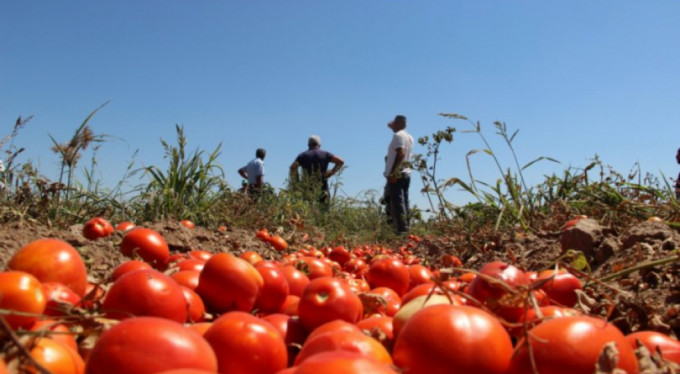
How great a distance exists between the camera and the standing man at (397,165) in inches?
412

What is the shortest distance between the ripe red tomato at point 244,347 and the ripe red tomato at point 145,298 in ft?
0.70

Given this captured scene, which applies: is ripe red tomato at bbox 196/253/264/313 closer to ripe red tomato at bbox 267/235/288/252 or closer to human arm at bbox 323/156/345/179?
ripe red tomato at bbox 267/235/288/252

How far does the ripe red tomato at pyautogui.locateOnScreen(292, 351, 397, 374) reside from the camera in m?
0.87

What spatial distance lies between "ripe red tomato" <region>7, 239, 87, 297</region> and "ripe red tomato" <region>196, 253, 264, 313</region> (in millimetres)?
468

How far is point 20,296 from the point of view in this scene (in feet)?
4.48

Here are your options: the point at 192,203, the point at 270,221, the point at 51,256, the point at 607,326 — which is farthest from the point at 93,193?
the point at 607,326

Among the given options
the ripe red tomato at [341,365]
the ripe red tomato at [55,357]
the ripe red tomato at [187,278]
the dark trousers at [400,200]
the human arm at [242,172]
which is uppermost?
the human arm at [242,172]

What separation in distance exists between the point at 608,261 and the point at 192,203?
204 inches

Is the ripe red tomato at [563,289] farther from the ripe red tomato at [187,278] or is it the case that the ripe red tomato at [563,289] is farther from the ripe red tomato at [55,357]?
the ripe red tomato at [55,357]

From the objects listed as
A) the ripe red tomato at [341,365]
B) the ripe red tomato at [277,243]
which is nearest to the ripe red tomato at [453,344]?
the ripe red tomato at [341,365]

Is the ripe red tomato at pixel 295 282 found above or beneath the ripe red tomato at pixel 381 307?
above

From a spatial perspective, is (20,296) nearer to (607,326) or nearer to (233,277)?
(233,277)

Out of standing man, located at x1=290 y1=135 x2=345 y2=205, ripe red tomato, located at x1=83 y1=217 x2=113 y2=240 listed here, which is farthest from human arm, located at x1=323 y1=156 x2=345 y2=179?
ripe red tomato, located at x1=83 y1=217 x2=113 y2=240

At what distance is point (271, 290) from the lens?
2197 mm
